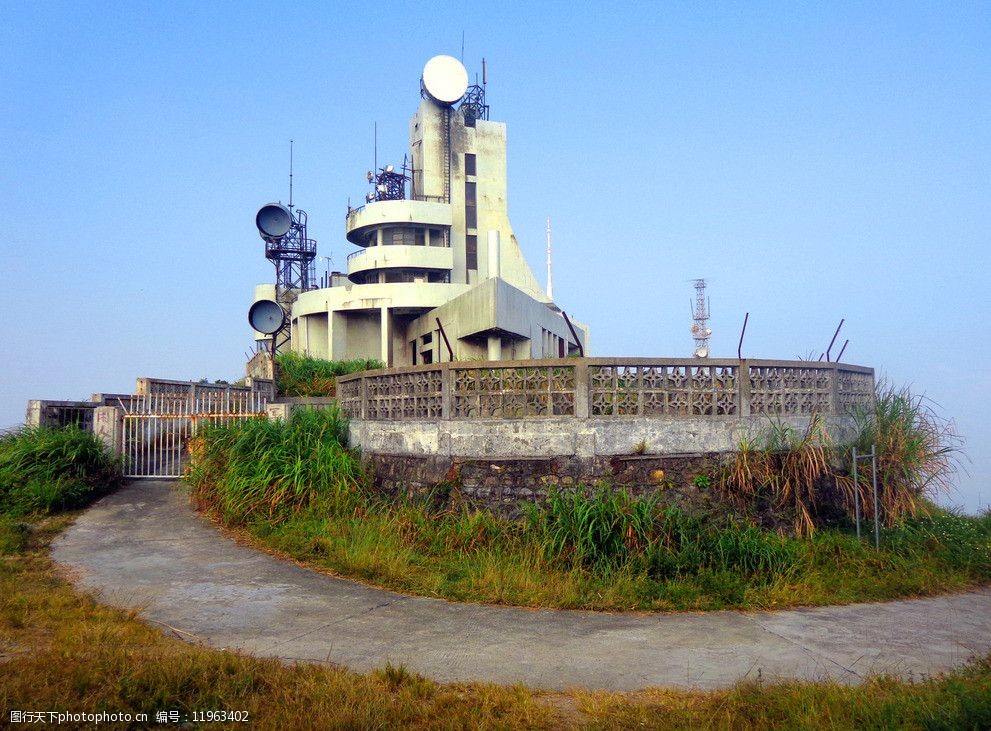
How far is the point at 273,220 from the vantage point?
3491 centimetres

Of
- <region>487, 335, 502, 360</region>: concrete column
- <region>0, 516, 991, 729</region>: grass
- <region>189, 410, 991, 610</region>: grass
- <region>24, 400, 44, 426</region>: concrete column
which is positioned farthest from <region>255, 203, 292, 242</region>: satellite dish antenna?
<region>0, 516, 991, 729</region>: grass

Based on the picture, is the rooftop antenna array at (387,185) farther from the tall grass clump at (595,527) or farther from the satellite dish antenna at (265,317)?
the tall grass clump at (595,527)

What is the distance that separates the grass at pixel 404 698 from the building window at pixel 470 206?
3257 centimetres

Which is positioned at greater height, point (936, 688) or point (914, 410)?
point (914, 410)

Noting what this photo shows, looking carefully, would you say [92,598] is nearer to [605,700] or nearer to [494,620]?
[494,620]

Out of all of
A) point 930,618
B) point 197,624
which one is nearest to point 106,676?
point 197,624

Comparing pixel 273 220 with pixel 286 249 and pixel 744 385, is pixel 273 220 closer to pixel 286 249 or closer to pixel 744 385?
pixel 286 249

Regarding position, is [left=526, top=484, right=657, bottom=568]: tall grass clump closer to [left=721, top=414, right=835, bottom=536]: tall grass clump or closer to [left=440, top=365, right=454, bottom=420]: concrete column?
[left=721, top=414, right=835, bottom=536]: tall grass clump

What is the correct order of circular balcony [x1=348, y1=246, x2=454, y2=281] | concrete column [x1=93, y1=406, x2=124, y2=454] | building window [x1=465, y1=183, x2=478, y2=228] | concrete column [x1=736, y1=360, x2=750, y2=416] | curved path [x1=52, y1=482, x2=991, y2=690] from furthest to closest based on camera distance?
building window [x1=465, y1=183, x2=478, y2=228] → circular balcony [x1=348, y1=246, x2=454, y2=281] → concrete column [x1=93, y1=406, x2=124, y2=454] → concrete column [x1=736, y1=360, x2=750, y2=416] → curved path [x1=52, y1=482, x2=991, y2=690]

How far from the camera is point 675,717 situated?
4.60 metres

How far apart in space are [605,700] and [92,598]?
5.12m

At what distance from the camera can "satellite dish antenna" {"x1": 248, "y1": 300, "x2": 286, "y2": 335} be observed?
2827 centimetres

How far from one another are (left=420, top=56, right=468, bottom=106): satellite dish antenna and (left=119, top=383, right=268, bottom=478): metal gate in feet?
74.7

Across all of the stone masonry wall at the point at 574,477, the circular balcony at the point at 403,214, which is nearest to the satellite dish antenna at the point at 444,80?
the circular balcony at the point at 403,214
